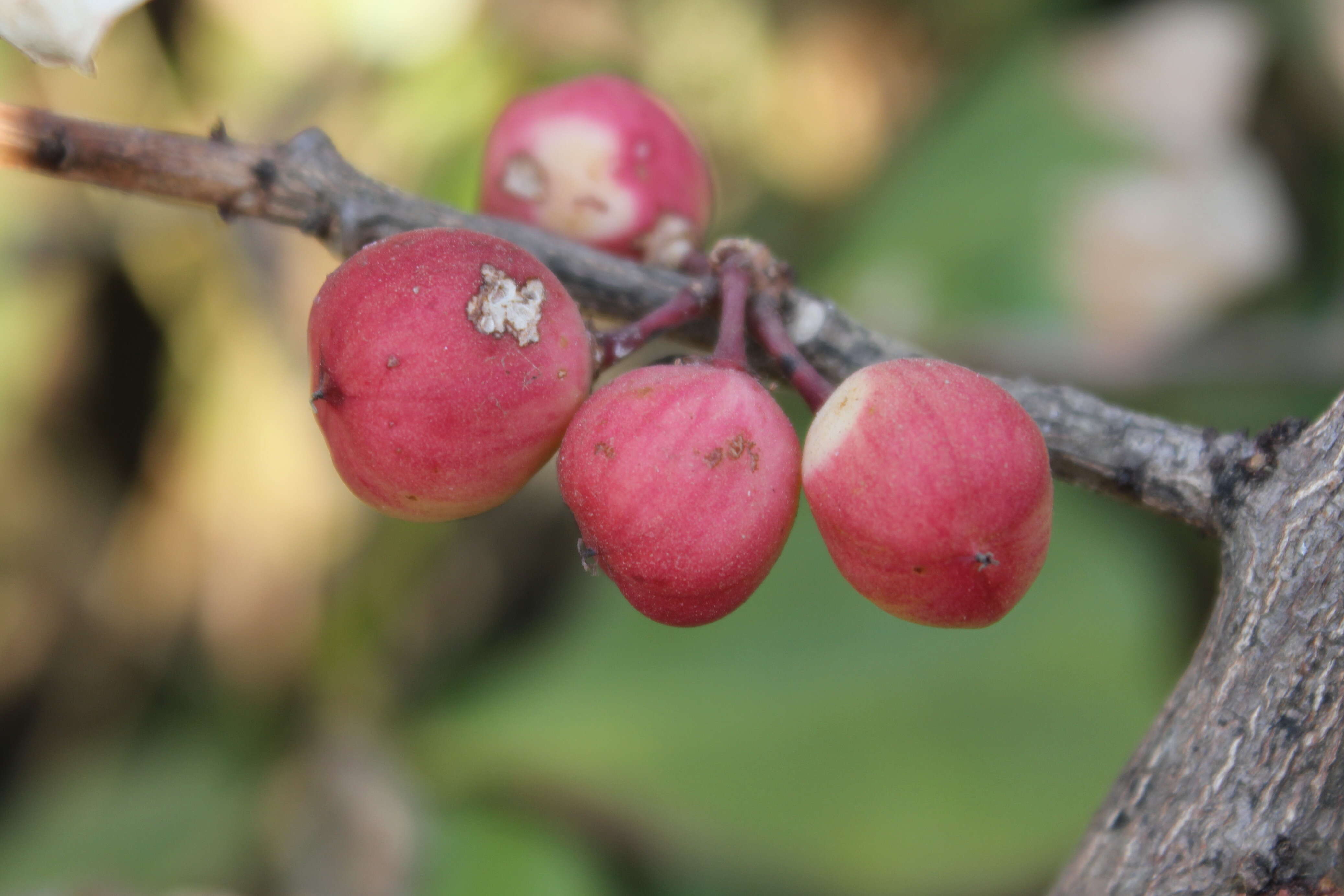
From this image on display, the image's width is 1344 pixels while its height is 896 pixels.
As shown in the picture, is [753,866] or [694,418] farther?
[753,866]

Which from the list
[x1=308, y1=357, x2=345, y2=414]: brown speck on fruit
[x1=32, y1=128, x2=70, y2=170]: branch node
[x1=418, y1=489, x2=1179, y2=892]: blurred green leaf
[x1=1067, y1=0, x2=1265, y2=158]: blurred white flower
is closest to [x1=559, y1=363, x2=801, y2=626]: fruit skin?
[x1=308, y1=357, x2=345, y2=414]: brown speck on fruit

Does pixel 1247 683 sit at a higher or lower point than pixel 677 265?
lower

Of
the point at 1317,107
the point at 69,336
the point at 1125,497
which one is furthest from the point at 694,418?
the point at 1317,107

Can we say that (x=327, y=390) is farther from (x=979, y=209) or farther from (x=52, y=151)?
(x=979, y=209)

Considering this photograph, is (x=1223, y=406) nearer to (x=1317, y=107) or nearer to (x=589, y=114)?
(x=1317, y=107)

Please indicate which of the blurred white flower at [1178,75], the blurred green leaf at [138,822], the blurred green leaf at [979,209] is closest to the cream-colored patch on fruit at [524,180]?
the blurred green leaf at [979,209]

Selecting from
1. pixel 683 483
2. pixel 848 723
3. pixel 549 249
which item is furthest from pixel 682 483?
pixel 848 723

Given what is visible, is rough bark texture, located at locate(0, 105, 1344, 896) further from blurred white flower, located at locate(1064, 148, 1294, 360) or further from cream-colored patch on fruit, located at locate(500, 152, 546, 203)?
blurred white flower, located at locate(1064, 148, 1294, 360)

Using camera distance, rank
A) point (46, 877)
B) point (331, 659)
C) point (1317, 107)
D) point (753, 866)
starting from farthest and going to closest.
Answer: point (1317, 107), point (331, 659), point (46, 877), point (753, 866)
